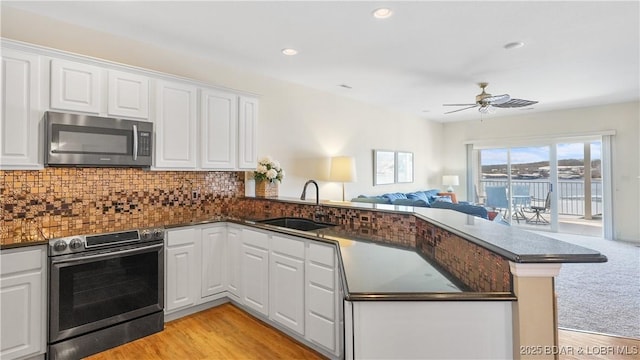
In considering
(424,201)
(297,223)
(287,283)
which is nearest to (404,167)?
(424,201)

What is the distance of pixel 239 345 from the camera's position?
8.20 ft

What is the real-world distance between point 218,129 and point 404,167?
465 centimetres

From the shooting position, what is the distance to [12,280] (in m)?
2.05

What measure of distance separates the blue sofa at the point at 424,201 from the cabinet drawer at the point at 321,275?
245cm

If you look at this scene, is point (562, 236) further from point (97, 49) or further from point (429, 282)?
point (97, 49)

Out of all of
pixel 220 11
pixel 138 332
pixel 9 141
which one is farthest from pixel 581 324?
pixel 9 141

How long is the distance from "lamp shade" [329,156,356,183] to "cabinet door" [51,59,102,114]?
10.1 feet

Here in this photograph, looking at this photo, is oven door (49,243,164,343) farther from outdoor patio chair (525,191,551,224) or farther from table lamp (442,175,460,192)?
outdoor patio chair (525,191,551,224)

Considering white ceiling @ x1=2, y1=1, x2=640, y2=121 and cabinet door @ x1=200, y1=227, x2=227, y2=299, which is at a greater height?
white ceiling @ x1=2, y1=1, x2=640, y2=121

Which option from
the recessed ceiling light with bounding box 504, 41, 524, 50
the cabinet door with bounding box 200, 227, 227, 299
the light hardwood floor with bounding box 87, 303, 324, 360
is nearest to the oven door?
the light hardwood floor with bounding box 87, 303, 324, 360

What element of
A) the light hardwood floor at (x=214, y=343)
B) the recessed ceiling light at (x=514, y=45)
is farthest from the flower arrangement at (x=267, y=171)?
the recessed ceiling light at (x=514, y=45)

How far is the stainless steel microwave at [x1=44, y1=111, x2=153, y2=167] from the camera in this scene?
7.71 ft

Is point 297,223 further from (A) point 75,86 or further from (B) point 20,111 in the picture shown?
(B) point 20,111

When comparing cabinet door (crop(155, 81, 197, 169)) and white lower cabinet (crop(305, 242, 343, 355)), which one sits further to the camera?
cabinet door (crop(155, 81, 197, 169))
